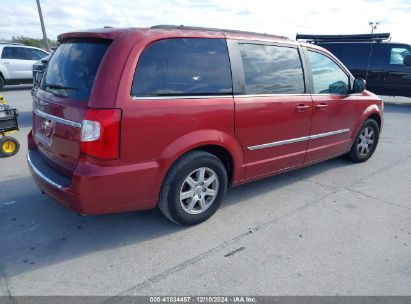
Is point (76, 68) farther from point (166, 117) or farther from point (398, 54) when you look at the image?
point (398, 54)

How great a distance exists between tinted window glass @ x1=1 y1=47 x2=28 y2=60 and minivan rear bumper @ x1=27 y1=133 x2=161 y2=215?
38.8 ft

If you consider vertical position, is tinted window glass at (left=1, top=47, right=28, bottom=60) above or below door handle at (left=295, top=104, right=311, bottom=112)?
above

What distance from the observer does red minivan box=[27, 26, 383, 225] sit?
102 inches

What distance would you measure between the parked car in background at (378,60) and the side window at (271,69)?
835 centimetres

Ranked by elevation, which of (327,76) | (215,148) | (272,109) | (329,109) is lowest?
(215,148)

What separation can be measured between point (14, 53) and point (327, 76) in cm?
1258

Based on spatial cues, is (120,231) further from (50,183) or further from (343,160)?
(343,160)

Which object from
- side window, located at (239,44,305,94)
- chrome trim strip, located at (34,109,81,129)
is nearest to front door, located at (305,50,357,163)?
side window, located at (239,44,305,94)

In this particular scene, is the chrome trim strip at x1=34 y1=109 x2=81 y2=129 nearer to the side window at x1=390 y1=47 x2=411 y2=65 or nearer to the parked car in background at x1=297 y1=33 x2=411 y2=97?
the parked car in background at x1=297 y1=33 x2=411 y2=97

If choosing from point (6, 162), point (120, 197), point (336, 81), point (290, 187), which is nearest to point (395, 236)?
point (290, 187)

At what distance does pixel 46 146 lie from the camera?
3047mm

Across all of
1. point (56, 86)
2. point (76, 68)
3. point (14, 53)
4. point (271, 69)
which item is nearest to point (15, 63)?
point (14, 53)

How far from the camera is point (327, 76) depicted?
4.32 meters

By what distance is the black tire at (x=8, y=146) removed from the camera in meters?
5.11
